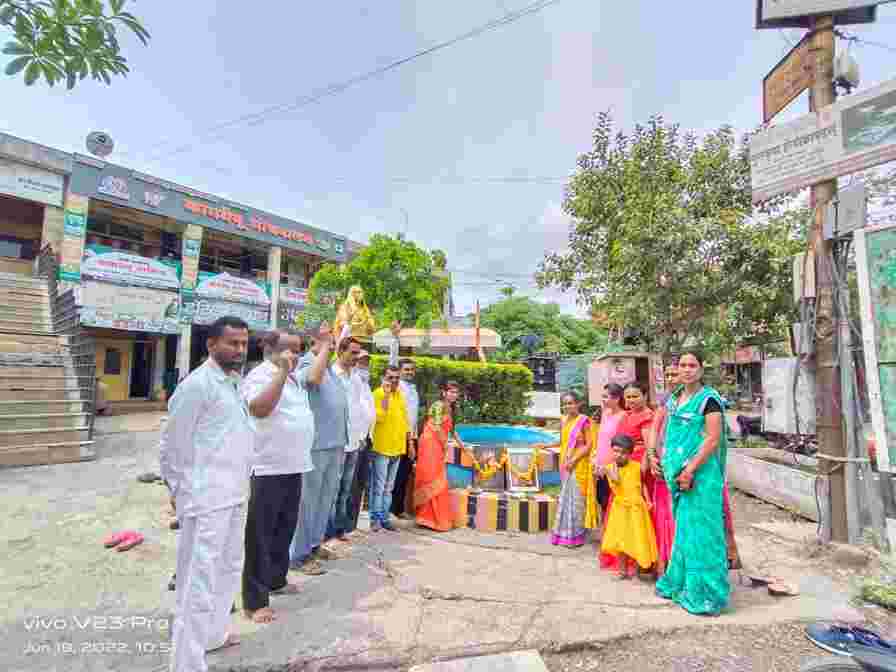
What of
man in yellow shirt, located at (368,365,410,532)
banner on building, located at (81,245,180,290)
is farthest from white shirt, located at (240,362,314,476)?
banner on building, located at (81,245,180,290)

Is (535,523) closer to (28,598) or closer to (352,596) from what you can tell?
(352,596)

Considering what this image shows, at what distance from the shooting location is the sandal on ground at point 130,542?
3908 mm

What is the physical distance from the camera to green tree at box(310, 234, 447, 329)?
42.7ft

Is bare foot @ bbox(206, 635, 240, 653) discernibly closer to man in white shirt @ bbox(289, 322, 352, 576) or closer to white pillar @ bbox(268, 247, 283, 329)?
man in white shirt @ bbox(289, 322, 352, 576)

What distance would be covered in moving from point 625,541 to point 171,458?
132 inches

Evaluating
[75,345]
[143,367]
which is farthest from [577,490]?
[143,367]

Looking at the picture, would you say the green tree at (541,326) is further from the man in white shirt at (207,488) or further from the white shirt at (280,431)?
the man in white shirt at (207,488)

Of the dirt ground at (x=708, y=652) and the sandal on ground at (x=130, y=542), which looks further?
the sandal on ground at (x=130, y=542)

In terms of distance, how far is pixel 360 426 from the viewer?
4266mm

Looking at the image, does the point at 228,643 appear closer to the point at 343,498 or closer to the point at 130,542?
the point at 343,498

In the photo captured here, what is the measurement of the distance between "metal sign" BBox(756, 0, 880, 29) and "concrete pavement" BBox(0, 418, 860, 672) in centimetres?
520

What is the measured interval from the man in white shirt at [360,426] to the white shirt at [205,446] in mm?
1737

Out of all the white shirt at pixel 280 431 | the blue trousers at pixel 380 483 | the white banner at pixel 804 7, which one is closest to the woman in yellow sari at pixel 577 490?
the blue trousers at pixel 380 483

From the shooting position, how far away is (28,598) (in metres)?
3.05
